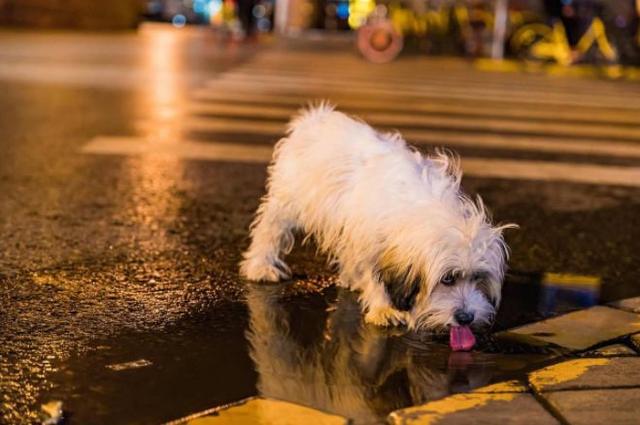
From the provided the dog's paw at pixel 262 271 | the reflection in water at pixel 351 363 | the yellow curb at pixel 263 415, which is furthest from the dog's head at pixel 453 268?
the dog's paw at pixel 262 271

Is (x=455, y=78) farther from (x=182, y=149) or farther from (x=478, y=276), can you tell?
(x=478, y=276)

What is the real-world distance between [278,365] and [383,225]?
2.02 ft

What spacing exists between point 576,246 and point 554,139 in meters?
3.47

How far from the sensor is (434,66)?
55.3ft

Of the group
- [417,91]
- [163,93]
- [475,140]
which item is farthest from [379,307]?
[417,91]

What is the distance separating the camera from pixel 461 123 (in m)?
9.34

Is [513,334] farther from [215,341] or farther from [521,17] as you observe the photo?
[521,17]

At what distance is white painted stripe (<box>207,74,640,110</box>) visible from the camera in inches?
456

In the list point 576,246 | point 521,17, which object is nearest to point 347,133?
point 576,246

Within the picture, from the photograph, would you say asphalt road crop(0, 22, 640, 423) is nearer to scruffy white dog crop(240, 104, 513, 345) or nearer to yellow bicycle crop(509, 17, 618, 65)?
scruffy white dog crop(240, 104, 513, 345)

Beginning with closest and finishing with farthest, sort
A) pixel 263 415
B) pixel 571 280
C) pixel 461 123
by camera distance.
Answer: pixel 263 415, pixel 571 280, pixel 461 123

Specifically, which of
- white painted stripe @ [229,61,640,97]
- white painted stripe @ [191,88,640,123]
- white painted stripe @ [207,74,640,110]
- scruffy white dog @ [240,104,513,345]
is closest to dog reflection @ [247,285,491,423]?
scruffy white dog @ [240,104,513,345]

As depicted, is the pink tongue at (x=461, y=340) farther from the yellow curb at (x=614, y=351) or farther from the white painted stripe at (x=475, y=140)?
the white painted stripe at (x=475, y=140)

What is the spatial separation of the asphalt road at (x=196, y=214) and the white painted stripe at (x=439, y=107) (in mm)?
41
